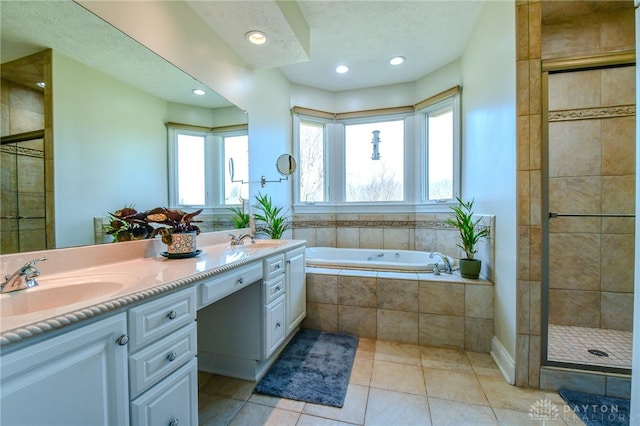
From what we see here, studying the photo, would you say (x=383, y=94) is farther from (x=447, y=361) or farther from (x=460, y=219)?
(x=447, y=361)

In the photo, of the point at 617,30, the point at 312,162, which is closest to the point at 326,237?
the point at 312,162

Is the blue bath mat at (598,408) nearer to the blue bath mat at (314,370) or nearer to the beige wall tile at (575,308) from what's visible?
the beige wall tile at (575,308)

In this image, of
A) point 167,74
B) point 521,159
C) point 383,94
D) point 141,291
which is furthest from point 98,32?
point 383,94

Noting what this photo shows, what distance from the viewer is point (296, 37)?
2.08 metres

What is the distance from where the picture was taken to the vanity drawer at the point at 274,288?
1.68 meters

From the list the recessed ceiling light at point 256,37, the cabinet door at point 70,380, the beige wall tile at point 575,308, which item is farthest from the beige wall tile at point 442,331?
the recessed ceiling light at point 256,37

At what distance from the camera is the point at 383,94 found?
3455mm

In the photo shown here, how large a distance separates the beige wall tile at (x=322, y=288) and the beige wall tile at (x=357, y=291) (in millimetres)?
46

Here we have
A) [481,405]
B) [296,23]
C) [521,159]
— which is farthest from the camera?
[296,23]

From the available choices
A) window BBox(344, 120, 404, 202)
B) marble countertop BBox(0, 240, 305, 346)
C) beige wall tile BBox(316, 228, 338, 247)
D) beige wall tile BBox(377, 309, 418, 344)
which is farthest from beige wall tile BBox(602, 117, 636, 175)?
marble countertop BBox(0, 240, 305, 346)

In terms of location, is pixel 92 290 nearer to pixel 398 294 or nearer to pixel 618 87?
pixel 398 294

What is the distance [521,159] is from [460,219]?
817mm

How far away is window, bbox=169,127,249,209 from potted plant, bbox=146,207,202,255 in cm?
19

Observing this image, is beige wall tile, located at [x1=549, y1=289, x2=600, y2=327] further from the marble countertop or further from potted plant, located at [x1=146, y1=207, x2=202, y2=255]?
potted plant, located at [x1=146, y1=207, x2=202, y2=255]
